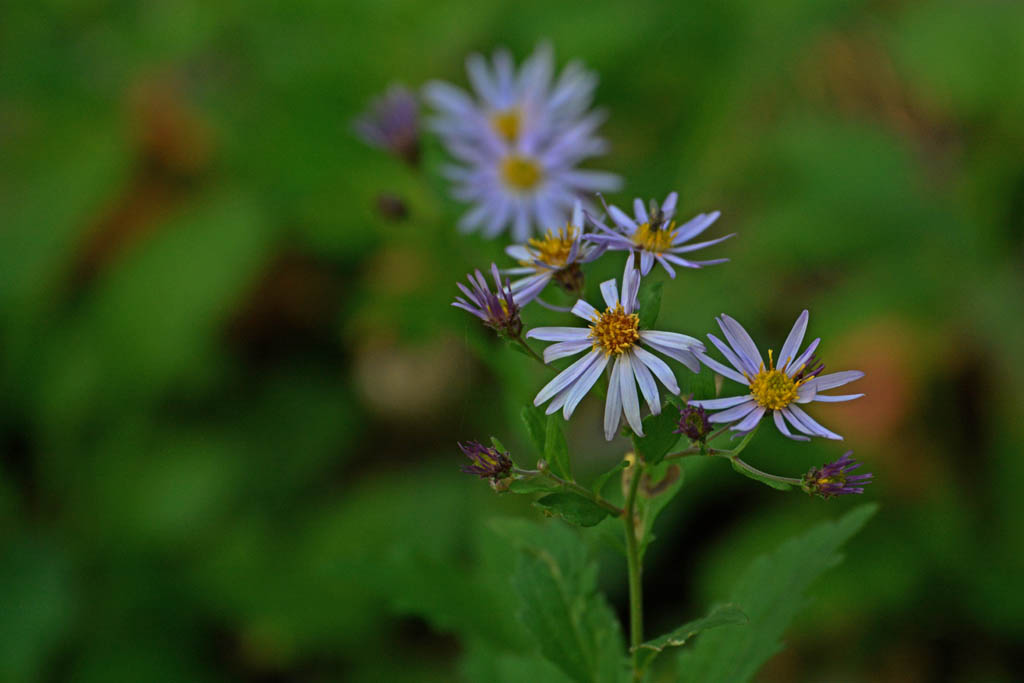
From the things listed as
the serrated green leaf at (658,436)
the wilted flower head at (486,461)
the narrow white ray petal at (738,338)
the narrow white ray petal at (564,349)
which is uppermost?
the narrow white ray petal at (738,338)

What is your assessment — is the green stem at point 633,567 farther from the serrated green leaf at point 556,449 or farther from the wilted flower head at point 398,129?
the wilted flower head at point 398,129

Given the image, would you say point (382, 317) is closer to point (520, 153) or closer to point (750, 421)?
point (520, 153)

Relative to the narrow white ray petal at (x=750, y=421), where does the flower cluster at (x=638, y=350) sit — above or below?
above

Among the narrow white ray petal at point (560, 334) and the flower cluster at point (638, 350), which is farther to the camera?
the narrow white ray petal at point (560, 334)

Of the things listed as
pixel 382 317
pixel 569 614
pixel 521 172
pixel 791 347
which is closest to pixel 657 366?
pixel 791 347

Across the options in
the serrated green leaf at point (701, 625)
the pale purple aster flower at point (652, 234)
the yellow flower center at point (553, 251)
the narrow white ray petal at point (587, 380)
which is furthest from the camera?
the yellow flower center at point (553, 251)

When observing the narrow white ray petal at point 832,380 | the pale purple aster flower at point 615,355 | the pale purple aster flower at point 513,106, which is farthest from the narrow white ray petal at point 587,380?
the pale purple aster flower at point 513,106
